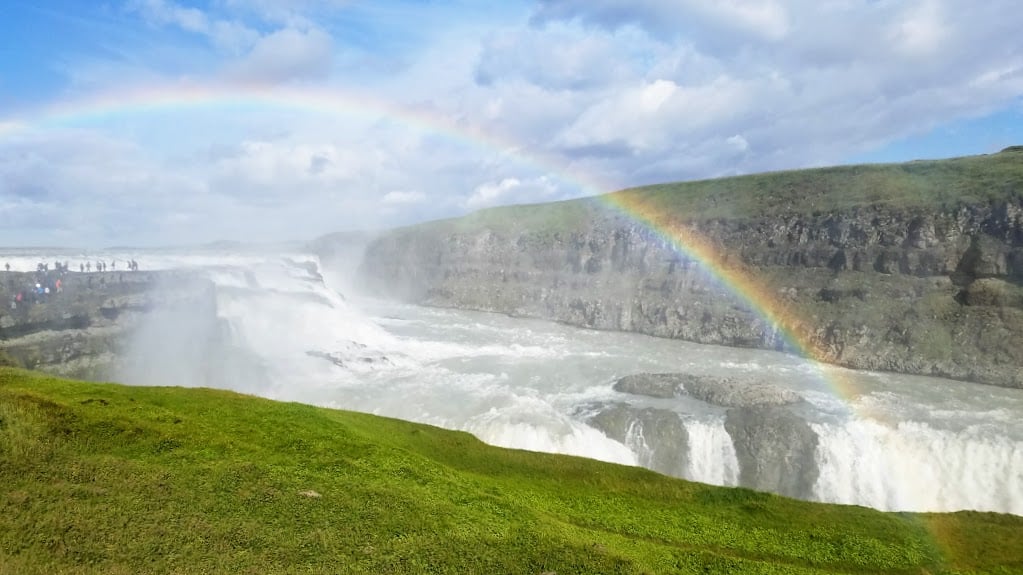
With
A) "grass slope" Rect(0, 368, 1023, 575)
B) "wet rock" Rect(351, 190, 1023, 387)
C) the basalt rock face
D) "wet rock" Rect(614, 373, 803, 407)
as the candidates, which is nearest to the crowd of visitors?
the basalt rock face

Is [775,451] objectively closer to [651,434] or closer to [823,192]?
[651,434]

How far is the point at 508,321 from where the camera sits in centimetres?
8950

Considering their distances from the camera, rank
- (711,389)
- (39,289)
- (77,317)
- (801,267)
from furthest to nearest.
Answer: (801,267) < (711,389) < (39,289) < (77,317)

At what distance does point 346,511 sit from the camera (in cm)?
1434

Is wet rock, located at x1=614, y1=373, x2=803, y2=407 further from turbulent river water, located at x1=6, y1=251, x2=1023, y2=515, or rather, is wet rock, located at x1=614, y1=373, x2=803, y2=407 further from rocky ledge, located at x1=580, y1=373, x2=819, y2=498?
turbulent river water, located at x1=6, y1=251, x2=1023, y2=515

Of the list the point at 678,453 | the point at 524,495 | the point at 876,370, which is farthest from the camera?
the point at 876,370

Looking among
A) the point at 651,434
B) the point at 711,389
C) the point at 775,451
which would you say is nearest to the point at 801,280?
the point at 711,389

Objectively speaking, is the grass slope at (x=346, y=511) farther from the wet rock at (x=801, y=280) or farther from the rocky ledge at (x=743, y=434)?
the wet rock at (x=801, y=280)

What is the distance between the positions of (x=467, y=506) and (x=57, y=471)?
33.0ft

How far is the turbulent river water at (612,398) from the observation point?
34781 mm

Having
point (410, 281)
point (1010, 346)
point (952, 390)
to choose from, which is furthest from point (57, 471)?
point (410, 281)

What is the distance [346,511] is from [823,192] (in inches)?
3457

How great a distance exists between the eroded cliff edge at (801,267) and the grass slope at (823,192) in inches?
12.6

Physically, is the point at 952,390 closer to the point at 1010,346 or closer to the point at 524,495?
the point at 1010,346
